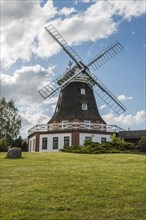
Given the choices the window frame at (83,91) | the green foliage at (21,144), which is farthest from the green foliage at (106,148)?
the green foliage at (21,144)

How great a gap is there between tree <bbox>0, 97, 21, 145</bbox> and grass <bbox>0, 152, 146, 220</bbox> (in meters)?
42.5

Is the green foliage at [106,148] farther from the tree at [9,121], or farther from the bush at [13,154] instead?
the tree at [9,121]

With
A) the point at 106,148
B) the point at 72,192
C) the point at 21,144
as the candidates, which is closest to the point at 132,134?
the point at 106,148

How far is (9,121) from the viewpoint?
229 feet

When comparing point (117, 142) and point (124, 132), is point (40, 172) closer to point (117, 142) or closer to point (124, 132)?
point (117, 142)

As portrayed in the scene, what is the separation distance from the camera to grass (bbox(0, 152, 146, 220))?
1486 centimetres

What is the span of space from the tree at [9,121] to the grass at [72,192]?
42.5 m

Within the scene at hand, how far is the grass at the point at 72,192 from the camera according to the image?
585 inches

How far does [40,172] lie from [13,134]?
46859 millimetres

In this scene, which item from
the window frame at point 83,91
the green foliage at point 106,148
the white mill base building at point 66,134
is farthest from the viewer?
the window frame at point 83,91

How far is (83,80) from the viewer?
53.4m

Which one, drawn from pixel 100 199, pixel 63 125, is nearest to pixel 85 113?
pixel 63 125

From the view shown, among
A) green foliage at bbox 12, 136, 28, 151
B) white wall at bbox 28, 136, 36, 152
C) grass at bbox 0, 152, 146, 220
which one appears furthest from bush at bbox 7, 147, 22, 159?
green foliage at bbox 12, 136, 28, 151

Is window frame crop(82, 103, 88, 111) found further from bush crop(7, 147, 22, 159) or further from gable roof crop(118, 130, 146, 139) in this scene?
bush crop(7, 147, 22, 159)
